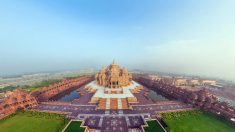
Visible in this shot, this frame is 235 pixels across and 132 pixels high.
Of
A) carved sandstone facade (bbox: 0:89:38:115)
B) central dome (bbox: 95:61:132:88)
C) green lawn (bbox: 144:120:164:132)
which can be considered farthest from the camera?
central dome (bbox: 95:61:132:88)

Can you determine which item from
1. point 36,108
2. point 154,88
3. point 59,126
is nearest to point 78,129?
point 59,126

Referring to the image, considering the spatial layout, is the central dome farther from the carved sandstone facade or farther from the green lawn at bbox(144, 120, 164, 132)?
the green lawn at bbox(144, 120, 164, 132)

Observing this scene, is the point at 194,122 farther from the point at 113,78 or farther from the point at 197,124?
the point at 113,78

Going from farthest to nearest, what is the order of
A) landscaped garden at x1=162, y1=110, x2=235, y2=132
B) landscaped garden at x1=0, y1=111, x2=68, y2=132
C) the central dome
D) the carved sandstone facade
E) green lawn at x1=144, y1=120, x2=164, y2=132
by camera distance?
the central dome < the carved sandstone facade < landscaped garden at x1=162, y1=110, x2=235, y2=132 < landscaped garden at x1=0, y1=111, x2=68, y2=132 < green lawn at x1=144, y1=120, x2=164, y2=132

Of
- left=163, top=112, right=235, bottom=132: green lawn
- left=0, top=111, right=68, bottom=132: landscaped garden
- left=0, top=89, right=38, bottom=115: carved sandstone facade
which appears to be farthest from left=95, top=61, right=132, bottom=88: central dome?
left=163, top=112, right=235, bottom=132: green lawn

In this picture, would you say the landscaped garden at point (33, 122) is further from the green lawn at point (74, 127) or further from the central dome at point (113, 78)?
the central dome at point (113, 78)

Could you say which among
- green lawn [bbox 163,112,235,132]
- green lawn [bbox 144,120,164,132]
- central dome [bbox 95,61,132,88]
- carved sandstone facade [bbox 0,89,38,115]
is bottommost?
green lawn [bbox 163,112,235,132]

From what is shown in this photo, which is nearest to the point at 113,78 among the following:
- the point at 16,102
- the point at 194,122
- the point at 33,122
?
the point at 33,122

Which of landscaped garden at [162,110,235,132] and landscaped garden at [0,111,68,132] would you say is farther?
landscaped garden at [162,110,235,132]
